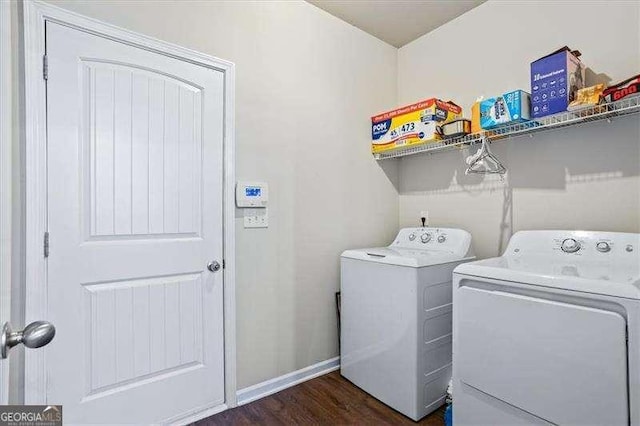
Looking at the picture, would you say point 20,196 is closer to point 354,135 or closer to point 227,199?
point 227,199

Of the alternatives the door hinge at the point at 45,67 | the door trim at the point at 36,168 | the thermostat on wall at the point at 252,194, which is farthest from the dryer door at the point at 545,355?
the door hinge at the point at 45,67

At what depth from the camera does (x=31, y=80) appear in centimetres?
136

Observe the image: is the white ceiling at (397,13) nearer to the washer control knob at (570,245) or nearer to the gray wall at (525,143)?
the gray wall at (525,143)

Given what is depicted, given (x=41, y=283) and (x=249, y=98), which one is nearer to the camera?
(x=41, y=283)

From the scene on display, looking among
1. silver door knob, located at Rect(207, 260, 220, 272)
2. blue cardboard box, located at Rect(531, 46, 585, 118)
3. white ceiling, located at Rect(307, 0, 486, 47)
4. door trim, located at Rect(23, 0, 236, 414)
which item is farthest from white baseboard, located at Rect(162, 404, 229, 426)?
white ceiling, located at Rect(307, 0, 486, 47)

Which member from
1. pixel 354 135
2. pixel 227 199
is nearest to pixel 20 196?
pixel 227 199

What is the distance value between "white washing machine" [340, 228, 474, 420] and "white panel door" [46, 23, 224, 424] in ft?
2.89

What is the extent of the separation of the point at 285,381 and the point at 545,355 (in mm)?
1526

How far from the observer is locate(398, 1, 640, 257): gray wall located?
171 cm

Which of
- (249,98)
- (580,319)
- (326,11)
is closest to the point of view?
(580,319)

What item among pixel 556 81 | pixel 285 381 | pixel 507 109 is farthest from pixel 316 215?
pixel 556 81

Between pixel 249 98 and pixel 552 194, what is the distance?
6.38 feet

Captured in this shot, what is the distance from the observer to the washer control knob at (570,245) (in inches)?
64.7

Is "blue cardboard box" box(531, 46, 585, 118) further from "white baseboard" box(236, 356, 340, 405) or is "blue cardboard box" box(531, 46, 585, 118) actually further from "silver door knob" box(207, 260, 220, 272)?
"white baseboard" box(236, 356, 340, 405)
